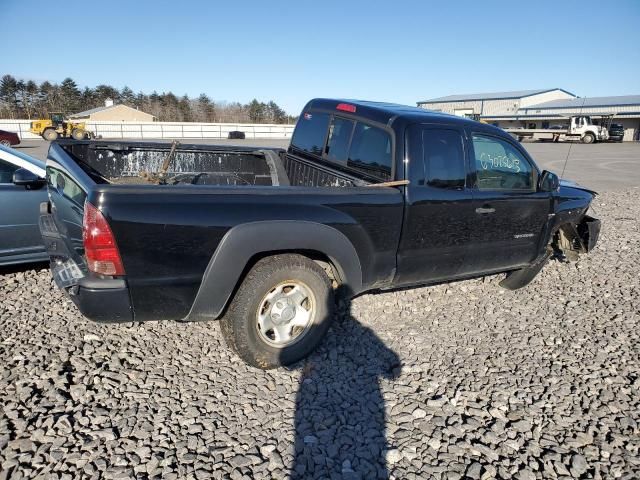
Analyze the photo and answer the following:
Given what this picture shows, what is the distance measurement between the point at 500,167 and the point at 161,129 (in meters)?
48.9

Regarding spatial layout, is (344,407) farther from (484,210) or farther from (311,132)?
(311,132)

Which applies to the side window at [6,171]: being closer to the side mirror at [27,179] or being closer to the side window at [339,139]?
the side mirror at [27,179]

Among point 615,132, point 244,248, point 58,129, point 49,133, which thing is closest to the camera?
point 244,248

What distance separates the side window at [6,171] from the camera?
4.47m

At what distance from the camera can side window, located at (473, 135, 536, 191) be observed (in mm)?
3816

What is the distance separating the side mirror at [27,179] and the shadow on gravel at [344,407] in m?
3.47

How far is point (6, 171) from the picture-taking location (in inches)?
177

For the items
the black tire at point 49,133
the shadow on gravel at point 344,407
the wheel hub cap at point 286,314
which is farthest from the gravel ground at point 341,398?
the black tire at point 49,133

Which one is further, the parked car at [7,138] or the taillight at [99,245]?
the parked car at [7,138]

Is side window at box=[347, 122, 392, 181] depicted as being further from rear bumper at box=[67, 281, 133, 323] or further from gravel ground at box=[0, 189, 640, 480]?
rear bumper at box=[67, 281, 133, 323]

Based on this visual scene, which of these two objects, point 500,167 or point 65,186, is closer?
point 65,186

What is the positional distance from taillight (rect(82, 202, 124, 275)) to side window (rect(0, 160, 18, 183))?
289cm

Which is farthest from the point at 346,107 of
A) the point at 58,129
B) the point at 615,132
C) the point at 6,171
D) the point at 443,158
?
the point at 615,132

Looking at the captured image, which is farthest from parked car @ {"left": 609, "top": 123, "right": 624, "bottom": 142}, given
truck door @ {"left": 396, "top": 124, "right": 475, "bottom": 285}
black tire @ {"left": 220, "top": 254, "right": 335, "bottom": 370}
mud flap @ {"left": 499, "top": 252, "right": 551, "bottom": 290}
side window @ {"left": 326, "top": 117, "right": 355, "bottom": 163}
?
black tire @ {"left": 220, "top": 254, "right": 335, "bottom": 370}
